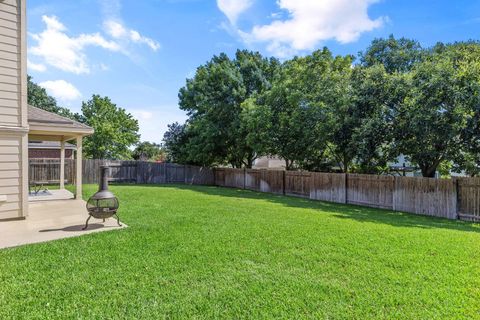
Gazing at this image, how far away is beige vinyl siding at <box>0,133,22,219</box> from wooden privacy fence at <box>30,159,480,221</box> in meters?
11.1

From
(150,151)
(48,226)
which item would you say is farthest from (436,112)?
(150,151)

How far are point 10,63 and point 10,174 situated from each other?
2.71 m

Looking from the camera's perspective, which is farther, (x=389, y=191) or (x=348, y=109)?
(x=348, y=109)

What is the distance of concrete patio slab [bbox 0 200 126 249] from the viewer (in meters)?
5.39

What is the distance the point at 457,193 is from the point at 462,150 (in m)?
1.90

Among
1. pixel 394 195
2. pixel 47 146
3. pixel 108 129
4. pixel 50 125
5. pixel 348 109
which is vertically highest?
pixel 108 129

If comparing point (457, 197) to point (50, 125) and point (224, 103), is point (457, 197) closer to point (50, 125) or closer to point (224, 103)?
point (50, 125)

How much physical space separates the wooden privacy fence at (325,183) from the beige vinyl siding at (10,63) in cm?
1134

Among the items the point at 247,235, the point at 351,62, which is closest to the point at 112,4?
the point at 247,235

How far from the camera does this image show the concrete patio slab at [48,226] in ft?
17.7

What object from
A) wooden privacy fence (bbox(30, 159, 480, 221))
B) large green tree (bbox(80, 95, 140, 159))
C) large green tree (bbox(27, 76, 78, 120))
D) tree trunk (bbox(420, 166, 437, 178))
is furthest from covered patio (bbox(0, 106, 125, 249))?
large green tree (bbox(27, 76, 78, 120))

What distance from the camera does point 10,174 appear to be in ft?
22.5

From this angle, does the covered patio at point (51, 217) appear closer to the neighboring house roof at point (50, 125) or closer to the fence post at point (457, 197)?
the neighboring house roof at point (50, 125)

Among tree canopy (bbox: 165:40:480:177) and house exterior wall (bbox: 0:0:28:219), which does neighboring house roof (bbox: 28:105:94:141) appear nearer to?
house exterior wall (bbox: 0:0:28:219)
